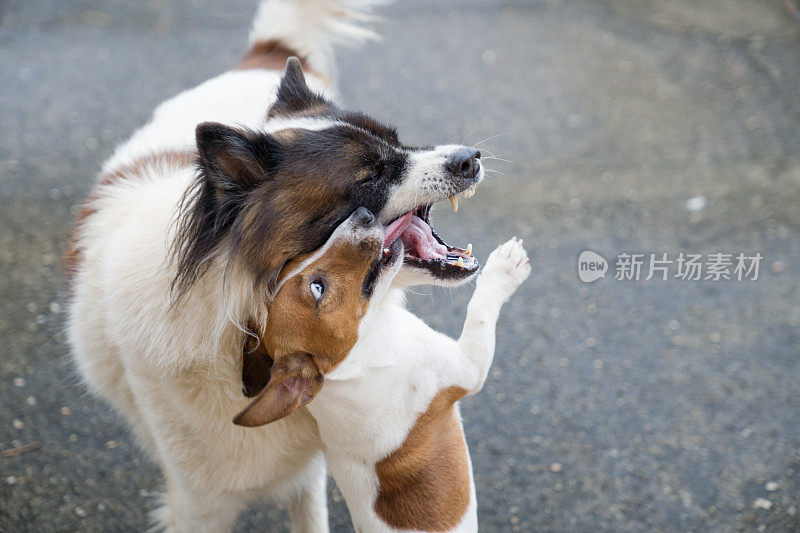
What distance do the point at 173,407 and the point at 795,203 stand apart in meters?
3.47

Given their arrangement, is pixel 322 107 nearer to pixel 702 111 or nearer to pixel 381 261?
pixel 381 261

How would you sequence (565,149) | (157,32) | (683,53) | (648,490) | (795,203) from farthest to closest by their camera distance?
1. (157,32)
2. (683,53)
3. (565,149)
4. (795,203)
5. (648,490)

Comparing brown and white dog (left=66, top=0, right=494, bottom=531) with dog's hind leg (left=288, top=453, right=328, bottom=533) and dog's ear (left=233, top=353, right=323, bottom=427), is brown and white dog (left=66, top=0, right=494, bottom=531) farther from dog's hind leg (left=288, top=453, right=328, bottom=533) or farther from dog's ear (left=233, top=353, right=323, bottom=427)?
dog's ear (left=233, top=353, right=323, bottom=427)

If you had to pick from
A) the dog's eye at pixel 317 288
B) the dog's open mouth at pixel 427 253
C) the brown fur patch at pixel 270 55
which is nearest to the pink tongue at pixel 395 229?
the dog's open mouth at pixel 427 253

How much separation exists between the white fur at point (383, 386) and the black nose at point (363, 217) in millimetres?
261

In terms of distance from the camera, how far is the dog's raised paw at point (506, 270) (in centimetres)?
226

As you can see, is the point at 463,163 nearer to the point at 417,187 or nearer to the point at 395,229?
the point at 417,187

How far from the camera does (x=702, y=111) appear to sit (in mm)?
4461

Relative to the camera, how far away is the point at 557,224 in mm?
3799

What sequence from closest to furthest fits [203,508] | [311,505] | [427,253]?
[427,253] < [203,508] < [311,505]

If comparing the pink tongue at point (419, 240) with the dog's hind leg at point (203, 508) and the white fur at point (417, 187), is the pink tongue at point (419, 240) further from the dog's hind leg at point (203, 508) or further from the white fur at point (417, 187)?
the dog's hind leg at point (203, 508)

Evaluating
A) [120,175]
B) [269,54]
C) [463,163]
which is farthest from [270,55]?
[463,163]

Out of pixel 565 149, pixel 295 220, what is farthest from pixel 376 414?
pixel 565 149

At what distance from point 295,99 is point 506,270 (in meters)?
0.87
